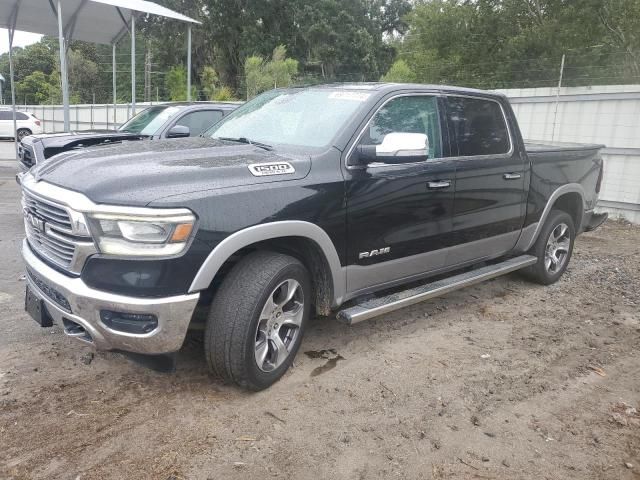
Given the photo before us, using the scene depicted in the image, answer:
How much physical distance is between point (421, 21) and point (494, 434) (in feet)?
77.8

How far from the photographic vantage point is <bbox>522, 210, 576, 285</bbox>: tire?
5.64 meters

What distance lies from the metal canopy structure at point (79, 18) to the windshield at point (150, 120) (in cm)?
332

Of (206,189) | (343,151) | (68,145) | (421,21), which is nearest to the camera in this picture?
(206,189)

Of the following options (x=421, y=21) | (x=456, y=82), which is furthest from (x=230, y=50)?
(x=456, y=82)

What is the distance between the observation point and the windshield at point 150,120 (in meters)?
8.06

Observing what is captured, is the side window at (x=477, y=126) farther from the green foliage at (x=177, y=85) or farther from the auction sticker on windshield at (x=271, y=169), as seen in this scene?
the green foliage at (x=177, y=85)

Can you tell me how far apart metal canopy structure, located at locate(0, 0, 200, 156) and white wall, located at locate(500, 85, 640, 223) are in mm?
8254

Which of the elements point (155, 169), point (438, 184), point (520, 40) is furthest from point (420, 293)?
point (520, 40)

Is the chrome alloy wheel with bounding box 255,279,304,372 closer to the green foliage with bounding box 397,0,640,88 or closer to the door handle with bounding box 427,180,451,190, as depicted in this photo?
the door handle with bounding box 427,180,451,190

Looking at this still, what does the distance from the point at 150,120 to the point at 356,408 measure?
647 cm

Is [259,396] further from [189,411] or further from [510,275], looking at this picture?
[510,275]

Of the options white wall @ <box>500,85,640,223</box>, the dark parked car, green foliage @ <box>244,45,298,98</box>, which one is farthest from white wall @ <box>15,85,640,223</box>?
green foliage @ <box>244,45,298,98</box>

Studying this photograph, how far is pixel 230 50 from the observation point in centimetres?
3503

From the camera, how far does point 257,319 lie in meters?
3.17
